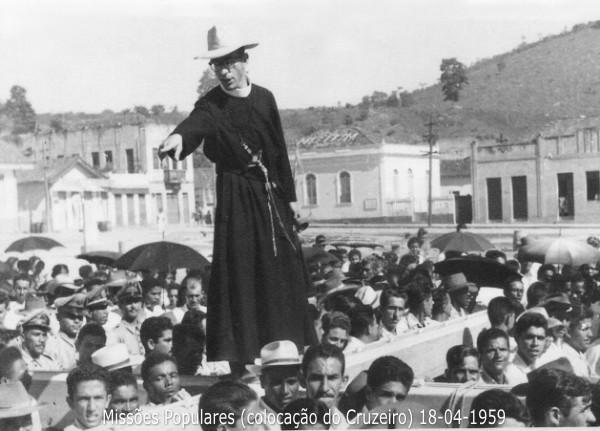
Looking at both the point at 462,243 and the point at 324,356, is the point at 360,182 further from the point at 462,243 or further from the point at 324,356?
the point at 324,356

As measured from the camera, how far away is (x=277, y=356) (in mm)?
4703

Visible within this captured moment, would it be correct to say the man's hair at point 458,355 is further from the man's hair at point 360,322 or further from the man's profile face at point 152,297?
the man's profile face at point 152,297

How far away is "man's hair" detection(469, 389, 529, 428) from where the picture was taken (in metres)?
4.28

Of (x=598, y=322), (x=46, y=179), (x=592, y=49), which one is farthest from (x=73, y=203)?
(x=592, y=49)

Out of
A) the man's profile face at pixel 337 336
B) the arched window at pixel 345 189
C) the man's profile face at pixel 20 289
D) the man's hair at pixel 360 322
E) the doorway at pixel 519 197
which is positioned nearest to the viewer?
the man's profile face at pixel 337 336

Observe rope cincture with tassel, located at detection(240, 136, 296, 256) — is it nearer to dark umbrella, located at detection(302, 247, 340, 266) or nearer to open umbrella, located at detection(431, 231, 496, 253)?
dark umbrella, located at detection(302, 247, 340, 266)

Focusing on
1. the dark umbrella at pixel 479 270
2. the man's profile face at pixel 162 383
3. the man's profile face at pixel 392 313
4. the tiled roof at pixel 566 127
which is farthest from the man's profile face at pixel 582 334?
the tiled roof at pixel 566 127

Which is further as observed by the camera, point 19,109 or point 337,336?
point 19,109

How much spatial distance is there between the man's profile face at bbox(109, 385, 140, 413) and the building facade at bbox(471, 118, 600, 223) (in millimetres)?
36316

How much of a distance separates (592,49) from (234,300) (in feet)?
263

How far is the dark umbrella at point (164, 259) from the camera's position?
10438 mm

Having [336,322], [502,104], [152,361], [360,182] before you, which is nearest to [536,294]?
[336,322]

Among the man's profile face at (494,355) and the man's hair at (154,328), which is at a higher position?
the man's hair at (154,328)

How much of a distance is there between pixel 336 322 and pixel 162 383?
1.56 m
